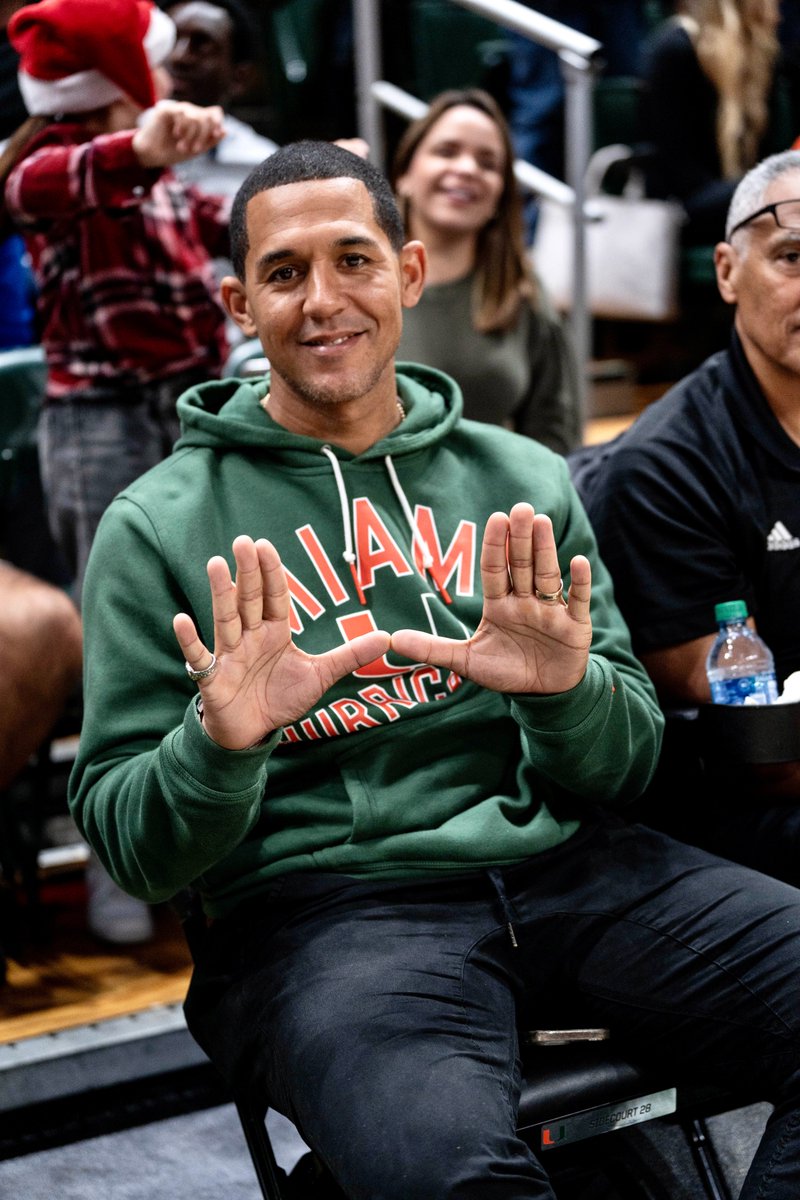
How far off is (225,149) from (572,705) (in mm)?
2423

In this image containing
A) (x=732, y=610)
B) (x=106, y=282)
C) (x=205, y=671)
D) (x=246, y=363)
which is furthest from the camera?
(x=246, y=363)

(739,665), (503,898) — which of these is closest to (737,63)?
(739,665)

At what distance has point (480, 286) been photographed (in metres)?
2.99

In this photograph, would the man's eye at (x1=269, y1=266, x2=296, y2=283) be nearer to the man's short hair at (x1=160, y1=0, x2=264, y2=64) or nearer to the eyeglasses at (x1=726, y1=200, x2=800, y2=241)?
the eyeglasses at (x1=726, y1=200, x2=800, y2=241)

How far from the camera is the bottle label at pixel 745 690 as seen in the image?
180cm

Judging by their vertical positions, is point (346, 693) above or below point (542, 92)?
below

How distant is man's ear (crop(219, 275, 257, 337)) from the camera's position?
5.75 feet

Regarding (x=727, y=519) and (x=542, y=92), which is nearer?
(x=727, y=519)

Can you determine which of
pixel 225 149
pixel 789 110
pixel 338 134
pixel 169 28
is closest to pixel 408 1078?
pixel 169 28

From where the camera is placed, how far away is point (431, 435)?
68.6 inches

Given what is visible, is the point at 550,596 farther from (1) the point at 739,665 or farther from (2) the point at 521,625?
(1) the point at 739,665

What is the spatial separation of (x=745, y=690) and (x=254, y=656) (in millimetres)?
732

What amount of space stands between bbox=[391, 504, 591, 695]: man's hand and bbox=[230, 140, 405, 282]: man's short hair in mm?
505

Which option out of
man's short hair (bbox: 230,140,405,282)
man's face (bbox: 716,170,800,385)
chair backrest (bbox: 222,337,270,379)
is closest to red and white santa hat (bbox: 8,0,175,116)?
chair backrest (bbox: 222,337,270,379)
